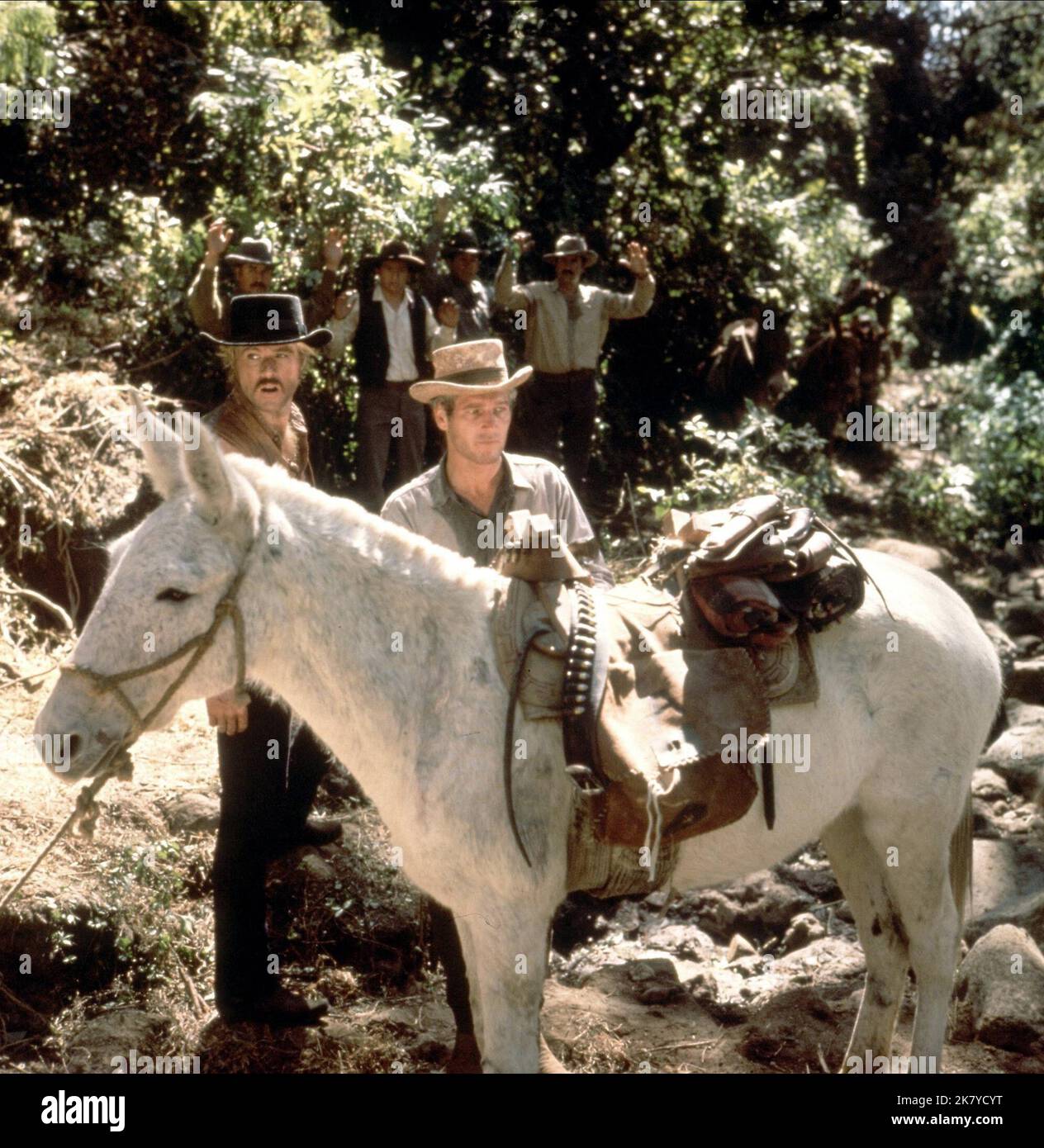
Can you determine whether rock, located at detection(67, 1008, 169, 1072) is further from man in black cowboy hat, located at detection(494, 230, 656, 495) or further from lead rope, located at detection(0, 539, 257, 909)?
man in black cowboy hat, located at detection(494, 230, 656, 495)

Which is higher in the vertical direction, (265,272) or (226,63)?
(226,63)

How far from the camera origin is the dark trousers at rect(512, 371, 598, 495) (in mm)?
10195

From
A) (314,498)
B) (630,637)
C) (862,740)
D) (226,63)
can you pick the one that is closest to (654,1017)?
(862,740)

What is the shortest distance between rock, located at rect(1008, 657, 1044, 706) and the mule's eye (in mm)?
7907

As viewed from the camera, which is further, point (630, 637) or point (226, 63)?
point (226, 63)

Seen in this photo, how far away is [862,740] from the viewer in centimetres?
390

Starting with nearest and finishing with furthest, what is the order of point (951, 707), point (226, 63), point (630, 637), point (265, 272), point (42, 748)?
point (42, 748), point (630, 637), point (951, 707), point (265, 272), point (226, 63)

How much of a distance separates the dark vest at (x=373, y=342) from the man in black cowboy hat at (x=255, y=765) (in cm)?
415

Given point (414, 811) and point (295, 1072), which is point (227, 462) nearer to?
point (414, 811)

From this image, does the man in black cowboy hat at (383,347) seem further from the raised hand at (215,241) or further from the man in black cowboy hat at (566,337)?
the raised hand at (215,241)

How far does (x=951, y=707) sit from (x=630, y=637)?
3.90ft

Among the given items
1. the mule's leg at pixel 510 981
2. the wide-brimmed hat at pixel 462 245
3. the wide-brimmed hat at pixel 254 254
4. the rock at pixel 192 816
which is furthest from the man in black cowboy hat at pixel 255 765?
the wide-brimmed hat at pixel 462 245

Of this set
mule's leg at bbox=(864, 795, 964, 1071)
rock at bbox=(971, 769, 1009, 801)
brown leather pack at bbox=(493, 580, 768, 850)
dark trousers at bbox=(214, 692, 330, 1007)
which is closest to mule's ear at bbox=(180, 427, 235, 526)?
brown leather pack at bbox=(493, 580, 768, 850)

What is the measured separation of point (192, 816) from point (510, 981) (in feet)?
9.97
